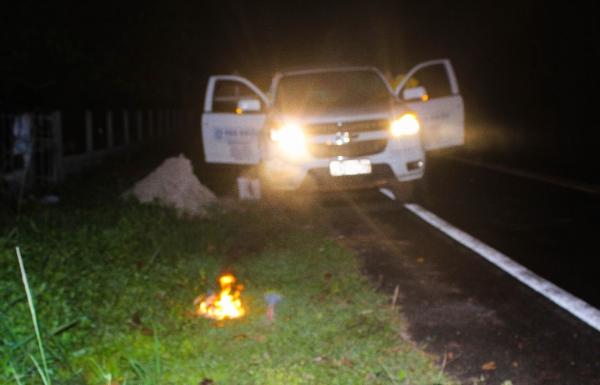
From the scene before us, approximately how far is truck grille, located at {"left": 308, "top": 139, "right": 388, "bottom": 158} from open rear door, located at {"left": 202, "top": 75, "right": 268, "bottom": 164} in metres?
1.13

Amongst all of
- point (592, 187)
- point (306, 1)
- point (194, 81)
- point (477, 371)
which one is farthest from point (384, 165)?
point (306, 1)

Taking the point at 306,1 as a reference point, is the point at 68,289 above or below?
below

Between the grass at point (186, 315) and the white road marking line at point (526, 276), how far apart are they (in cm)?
121

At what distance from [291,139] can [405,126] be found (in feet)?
4.76

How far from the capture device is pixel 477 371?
465 centimetres

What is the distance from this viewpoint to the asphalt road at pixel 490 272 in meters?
4.86

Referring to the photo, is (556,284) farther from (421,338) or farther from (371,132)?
(371,132)

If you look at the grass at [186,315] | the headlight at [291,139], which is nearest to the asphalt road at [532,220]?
the grass at [186,315]

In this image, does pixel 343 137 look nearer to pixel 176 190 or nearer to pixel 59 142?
pixel 176 190

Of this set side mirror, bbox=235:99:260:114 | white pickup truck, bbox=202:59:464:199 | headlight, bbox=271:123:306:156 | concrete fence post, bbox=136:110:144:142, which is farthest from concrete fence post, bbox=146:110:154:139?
headlight, bbox=271:123:306:156

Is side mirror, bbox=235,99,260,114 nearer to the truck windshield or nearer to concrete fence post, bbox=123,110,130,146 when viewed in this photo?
the truck windshield

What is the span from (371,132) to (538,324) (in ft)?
18.0

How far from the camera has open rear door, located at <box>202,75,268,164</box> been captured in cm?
1165

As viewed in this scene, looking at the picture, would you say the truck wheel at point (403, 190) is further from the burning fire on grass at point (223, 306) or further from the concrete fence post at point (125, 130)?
the concrete fence post at point (125, 130)
